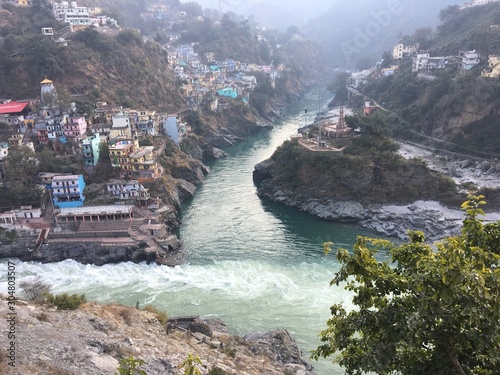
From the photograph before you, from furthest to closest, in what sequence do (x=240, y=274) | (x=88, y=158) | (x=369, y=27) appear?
(x=369, y=27)
(x=88, y=158)
(x=240, y=274)

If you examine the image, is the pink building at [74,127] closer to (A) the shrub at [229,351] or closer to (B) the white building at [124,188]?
(B) the white building at [124,188]

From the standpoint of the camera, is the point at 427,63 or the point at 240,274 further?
the point at 427,63

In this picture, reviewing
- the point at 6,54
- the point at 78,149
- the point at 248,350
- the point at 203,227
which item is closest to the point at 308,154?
the point at 203,227

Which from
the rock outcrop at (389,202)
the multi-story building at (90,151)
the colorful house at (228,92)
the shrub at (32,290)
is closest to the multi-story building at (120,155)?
the multi-story building at (90,151)

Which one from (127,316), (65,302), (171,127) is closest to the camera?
(65,302)

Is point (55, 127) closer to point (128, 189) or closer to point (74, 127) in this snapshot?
point (74, 127)

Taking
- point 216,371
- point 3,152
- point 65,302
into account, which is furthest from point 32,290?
point 3,152

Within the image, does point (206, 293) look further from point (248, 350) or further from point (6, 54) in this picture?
point (6, 54)
